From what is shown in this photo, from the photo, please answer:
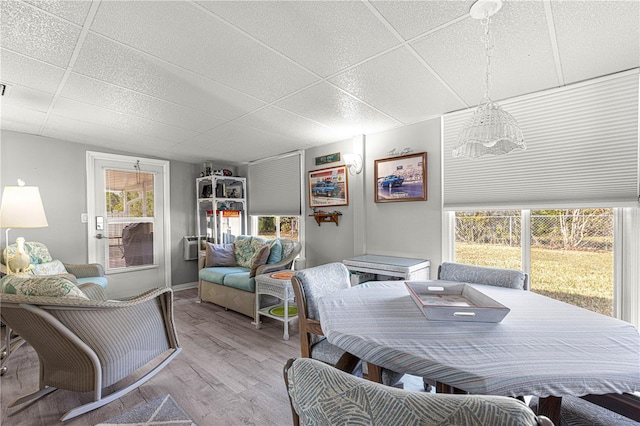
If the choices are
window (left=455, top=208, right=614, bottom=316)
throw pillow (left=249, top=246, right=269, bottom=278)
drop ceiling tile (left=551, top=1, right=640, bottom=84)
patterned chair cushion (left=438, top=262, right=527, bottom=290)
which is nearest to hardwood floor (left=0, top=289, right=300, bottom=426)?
throw pillow (left=249, top=246, right=269, bottom=278)

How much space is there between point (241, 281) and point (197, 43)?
2.54m

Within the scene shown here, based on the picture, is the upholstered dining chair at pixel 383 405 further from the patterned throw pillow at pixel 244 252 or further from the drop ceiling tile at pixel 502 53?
the patterned throw pillow at pixel 244 252

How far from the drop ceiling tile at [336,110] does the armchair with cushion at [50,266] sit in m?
2.99

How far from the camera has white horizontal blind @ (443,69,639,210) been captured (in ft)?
6.64

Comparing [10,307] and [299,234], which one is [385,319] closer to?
[10,307]

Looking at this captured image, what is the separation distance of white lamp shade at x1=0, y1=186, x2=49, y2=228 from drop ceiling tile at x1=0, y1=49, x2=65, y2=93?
101cm

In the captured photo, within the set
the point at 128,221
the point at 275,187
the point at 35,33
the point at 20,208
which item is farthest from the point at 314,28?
the point at 128,221

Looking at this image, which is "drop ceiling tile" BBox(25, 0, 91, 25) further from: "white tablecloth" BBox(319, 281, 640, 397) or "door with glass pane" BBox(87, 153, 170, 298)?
"door with glass pane" BBox(87, 153, 170, 298)

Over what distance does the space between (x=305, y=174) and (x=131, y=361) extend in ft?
9.94

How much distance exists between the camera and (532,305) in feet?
4.71

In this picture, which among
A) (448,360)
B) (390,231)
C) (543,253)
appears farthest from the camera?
(390,231)

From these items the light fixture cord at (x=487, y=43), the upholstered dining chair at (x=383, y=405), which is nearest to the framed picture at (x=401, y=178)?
the light fixture cord at (x=487, y=43)

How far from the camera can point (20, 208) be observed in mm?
2521

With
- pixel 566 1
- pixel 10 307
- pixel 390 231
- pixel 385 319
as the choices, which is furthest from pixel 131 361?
pixel 566 1
